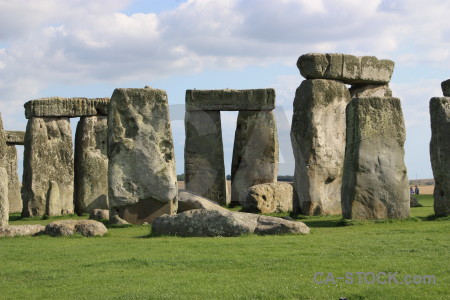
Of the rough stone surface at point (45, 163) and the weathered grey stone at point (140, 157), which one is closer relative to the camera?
the weathered grey stone at point (140, 157)

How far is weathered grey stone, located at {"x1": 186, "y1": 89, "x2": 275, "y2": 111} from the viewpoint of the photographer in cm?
3017

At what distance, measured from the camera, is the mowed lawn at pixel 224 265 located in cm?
1104

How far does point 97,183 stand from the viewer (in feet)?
93.0

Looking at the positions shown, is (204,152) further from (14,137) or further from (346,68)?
(14,137)

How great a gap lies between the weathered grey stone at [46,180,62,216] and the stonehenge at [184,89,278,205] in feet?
16.6

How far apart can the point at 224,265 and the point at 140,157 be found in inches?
320

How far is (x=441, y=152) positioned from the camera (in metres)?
19.5

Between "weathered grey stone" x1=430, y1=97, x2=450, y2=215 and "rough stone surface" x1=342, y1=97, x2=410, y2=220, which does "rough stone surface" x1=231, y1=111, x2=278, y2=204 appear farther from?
"rough stone surface" x1=342, y1=97, x2=410, y2=220

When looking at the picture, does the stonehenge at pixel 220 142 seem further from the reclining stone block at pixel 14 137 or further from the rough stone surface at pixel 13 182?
the reclining stone block at pixel 14 137

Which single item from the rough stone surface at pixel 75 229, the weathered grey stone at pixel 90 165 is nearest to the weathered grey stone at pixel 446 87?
the rough stone surface at pixel 75 229

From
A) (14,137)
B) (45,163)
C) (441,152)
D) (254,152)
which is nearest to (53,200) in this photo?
(45,163)

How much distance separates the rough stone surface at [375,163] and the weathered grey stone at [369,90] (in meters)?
7.59

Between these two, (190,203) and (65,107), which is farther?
(65,107)

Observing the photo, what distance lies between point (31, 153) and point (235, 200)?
682 cm
